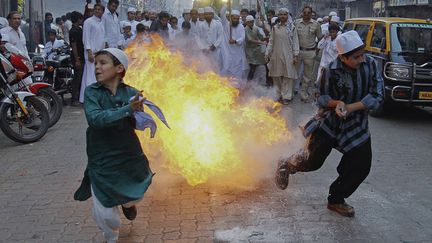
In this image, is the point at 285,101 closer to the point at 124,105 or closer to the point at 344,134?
the point at 344,134

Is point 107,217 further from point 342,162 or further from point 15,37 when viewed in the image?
point 15,37

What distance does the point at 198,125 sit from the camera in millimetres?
4965

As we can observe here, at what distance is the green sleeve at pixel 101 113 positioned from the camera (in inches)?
125

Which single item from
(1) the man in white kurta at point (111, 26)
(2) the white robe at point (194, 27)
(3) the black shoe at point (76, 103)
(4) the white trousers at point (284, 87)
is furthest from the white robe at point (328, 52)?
(3) the black shoe at point (76, 103)

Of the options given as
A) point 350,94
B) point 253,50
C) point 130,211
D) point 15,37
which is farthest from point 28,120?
point 253,50

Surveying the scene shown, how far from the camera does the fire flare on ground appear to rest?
16.1ft

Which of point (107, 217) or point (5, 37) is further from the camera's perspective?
point (5, 37)

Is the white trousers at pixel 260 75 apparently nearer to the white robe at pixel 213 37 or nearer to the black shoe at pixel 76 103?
the white robe at pixel 213 37

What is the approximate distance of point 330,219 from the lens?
167 inches

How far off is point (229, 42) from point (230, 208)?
313 inches

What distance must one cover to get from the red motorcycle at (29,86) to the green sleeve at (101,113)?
16.1ft

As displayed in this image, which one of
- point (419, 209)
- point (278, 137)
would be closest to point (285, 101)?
point (278, 137)

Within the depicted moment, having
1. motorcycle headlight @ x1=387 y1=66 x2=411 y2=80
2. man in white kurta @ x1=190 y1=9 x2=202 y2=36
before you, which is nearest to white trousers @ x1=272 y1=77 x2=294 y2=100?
motorcycle headlight @ x1=387 y1=66 x2=411 y2=80

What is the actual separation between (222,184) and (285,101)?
6.02 m
